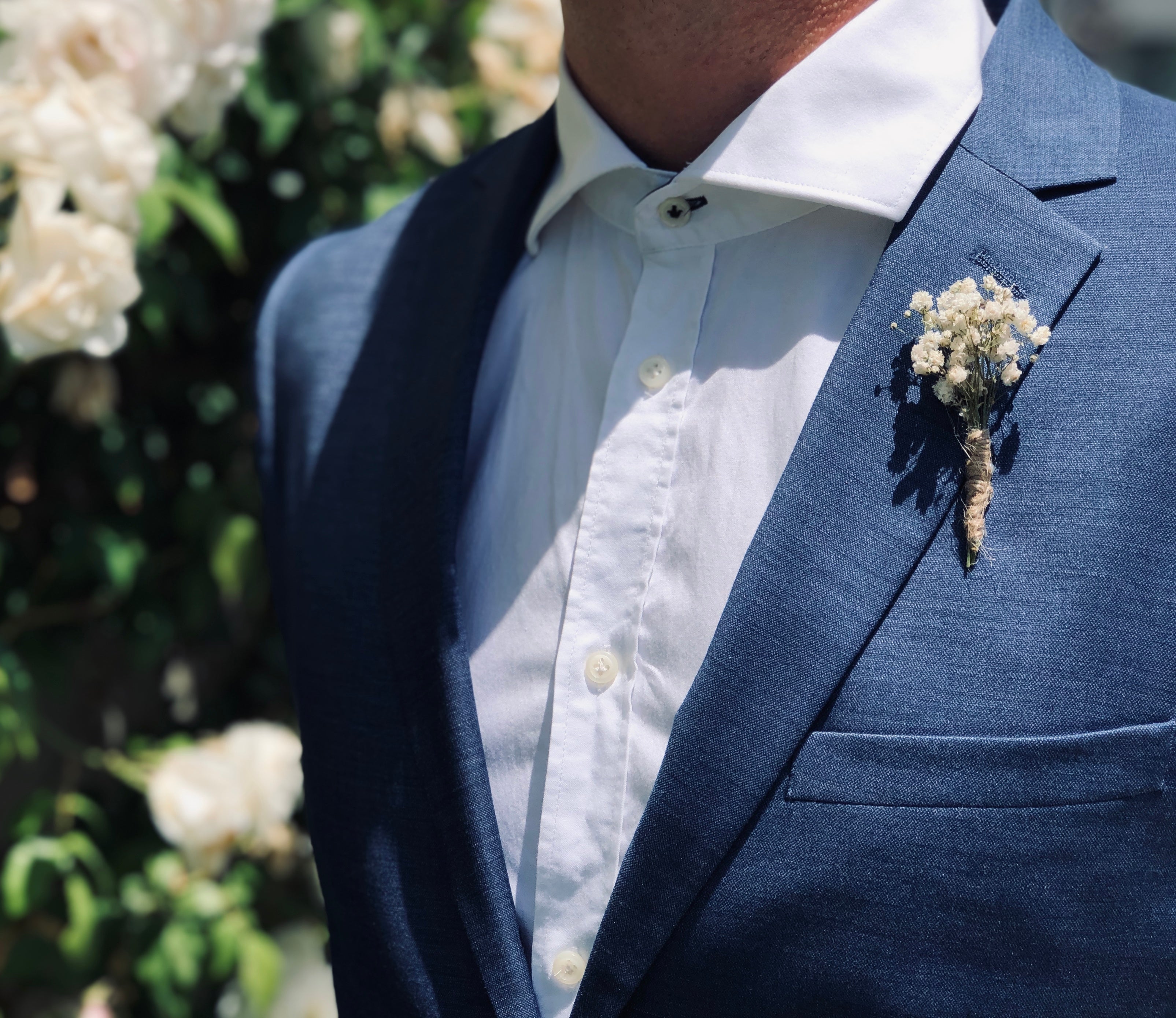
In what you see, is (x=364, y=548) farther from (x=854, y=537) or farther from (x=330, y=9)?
(x=330, y=9)

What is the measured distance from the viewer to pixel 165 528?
1.74 m

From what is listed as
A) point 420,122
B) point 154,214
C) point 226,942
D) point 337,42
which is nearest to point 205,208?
point 154,214

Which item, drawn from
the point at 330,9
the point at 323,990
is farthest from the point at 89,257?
the point at 323,990

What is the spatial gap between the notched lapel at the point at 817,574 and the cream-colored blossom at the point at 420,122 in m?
1.19

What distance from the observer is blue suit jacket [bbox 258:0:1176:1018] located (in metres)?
0.70

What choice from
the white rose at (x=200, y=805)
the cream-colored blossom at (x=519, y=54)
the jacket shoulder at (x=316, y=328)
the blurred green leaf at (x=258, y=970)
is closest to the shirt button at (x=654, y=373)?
the jacket shoulder at (x=316, y=328)

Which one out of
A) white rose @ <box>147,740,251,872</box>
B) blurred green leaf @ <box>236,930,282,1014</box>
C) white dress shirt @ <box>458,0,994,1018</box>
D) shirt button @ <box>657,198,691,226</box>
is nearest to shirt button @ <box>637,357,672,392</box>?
white dress shirt @ <box>458,0,994,1018</box>

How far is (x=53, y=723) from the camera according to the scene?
6.14 ft

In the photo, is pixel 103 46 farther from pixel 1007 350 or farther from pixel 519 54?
pixel 1007 350

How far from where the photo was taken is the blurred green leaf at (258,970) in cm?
161

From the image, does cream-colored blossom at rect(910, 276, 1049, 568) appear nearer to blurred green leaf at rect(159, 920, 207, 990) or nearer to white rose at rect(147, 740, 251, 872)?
white rose at rect(147, 740, 251, 872)

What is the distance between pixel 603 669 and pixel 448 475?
225 millimetres

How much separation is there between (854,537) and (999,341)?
0.52 ft

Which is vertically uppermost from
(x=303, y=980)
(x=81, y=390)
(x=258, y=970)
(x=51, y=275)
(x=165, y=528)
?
(x=51, y=275)
